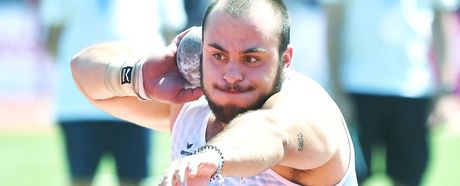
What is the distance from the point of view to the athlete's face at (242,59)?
3875 millimetres

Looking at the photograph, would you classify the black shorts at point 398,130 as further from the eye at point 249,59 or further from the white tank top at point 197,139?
the eye at point 249,59

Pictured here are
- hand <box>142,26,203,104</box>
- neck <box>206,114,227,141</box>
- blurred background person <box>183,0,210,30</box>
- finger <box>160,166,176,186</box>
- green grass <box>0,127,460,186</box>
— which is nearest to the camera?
finger <box>160,166,176,186</box>

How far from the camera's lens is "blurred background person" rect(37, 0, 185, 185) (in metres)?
7.07

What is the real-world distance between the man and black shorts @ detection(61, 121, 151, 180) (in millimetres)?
2719

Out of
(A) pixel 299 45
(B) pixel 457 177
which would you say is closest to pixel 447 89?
(B) pixel 457 177

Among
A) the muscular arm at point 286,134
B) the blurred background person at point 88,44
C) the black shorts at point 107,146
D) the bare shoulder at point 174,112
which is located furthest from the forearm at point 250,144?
the black shorts at point 107,146

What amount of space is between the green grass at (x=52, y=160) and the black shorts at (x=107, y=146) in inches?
74.3

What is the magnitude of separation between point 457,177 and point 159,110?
590cm

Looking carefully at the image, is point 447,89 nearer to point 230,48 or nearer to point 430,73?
point 430,73

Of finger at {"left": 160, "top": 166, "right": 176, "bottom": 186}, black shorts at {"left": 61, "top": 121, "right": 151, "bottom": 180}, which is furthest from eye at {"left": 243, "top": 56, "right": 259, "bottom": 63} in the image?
black shorts at {"left": 61, "top": 121, "right": 151, "bottom": 180}

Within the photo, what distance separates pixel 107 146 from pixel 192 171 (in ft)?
13.8

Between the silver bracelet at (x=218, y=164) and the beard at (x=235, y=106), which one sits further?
the beard at (x=235, y=106)

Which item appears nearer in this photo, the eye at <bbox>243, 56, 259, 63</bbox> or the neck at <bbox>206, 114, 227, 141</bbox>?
the eye at <bbox>243, 56, 259, 63</bbox>

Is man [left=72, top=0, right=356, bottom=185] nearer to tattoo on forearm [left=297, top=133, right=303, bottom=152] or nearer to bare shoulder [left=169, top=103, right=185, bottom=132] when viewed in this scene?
tattoo on forearm [left=297, top=133, right=303, bottom=152]
